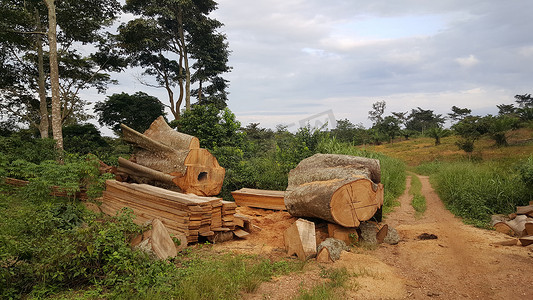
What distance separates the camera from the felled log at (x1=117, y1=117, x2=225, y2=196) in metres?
6.54

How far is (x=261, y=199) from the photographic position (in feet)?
22.1

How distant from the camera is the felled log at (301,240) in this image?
3.99 m

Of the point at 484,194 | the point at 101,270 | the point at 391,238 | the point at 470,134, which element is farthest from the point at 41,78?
the point at 470,134

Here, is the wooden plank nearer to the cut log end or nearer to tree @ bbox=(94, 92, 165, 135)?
the cut log end

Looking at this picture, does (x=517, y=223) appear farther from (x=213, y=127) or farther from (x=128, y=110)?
(x=128, y=110)

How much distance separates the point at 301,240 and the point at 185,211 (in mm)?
1798

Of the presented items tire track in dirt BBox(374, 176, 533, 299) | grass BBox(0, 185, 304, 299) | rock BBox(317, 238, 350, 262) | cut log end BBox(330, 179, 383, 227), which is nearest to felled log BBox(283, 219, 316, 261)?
rock BBox(317, 238, 350, 262)

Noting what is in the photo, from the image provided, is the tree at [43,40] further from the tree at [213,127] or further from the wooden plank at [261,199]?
the wooden plank at [261,199]

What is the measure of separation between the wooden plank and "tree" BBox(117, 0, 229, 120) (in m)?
13.0

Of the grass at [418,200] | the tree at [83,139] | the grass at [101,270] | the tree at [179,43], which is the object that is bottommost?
the grass at [418,200]

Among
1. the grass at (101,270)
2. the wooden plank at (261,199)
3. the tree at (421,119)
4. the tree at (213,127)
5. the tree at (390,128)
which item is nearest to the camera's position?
the grass at (101,270)

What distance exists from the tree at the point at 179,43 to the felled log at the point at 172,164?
11.8 m

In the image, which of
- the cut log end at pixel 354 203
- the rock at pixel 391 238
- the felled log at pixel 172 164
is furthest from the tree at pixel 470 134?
the felled log at pixel 172 164

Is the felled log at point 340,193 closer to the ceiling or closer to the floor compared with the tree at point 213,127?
closer to the floor
